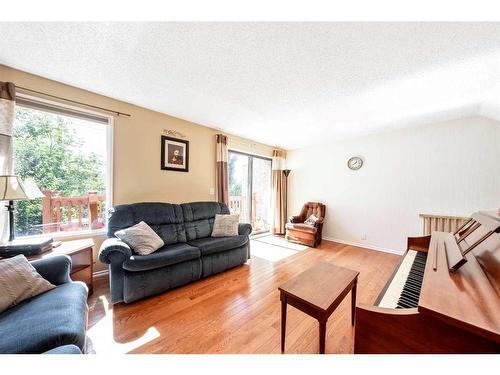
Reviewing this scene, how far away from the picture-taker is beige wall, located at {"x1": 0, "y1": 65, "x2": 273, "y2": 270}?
2.17m

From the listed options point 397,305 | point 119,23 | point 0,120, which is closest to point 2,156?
point 0,120

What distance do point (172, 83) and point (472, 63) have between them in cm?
284

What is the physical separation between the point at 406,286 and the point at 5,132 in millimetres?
3610

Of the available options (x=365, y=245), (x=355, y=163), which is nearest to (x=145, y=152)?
(x=355, y=163)

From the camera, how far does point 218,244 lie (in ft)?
8.14

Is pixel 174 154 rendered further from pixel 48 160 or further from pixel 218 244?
pixel 218 244

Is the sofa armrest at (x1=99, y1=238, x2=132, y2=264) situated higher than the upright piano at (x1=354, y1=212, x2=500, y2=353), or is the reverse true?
the upright piano at (x1=354, y1=212, x2=500, y2=353)

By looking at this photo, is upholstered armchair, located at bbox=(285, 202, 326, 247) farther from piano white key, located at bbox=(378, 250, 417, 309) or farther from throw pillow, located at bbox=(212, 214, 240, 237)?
piano white key, located at bbox=(378, 250, 417, 309)

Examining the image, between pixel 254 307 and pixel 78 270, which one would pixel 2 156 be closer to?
pixel 78 270

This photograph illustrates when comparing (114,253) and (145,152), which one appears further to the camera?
(145,152)

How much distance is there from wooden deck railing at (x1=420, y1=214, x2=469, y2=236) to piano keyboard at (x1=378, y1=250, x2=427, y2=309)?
1973 millimetres

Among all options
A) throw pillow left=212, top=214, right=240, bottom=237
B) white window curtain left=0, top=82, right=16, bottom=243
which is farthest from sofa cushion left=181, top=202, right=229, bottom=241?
white window curtain left=0, top=82, right=16, bottom=243

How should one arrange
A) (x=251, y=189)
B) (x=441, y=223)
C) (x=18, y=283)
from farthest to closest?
(x=251, y=189) < (x=441, y=223) < (x=18, y=283)

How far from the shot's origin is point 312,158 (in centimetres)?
465
